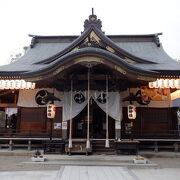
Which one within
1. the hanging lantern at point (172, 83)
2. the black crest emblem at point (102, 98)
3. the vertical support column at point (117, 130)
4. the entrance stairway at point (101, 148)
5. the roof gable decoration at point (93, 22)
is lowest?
the entrance stairway at point (101, 148)

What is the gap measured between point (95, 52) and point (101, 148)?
4.95 metres

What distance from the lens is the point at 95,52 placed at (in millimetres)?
14859

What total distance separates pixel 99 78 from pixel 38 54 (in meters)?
7.39

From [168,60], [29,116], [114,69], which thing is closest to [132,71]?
[114,69]

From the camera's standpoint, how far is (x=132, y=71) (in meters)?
15.1

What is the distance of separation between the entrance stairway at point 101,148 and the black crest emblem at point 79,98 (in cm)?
231

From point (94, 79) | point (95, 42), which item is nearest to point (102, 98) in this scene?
point (94, 79)

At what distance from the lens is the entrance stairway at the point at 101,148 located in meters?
15.6

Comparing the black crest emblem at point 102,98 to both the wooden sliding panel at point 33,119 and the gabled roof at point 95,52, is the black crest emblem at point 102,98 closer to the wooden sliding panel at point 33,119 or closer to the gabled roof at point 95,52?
the gabled roof at point 95,52

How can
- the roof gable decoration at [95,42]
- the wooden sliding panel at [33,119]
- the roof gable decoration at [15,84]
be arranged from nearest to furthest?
the roof gable decoration at [95,42] < the roof gable decoration at [15,84] < the wooden sliding panel at [33,119]

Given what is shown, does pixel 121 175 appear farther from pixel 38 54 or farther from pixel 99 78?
pixel 38 54

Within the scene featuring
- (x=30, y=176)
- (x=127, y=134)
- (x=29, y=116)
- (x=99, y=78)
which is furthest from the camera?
(x=29, y=116)

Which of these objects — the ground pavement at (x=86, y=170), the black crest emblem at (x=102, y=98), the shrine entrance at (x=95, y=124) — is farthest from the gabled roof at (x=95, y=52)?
the ground pavement at (x=86, y=170)

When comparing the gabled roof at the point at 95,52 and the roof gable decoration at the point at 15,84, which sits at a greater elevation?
the gabled roof at the point at 95,52
